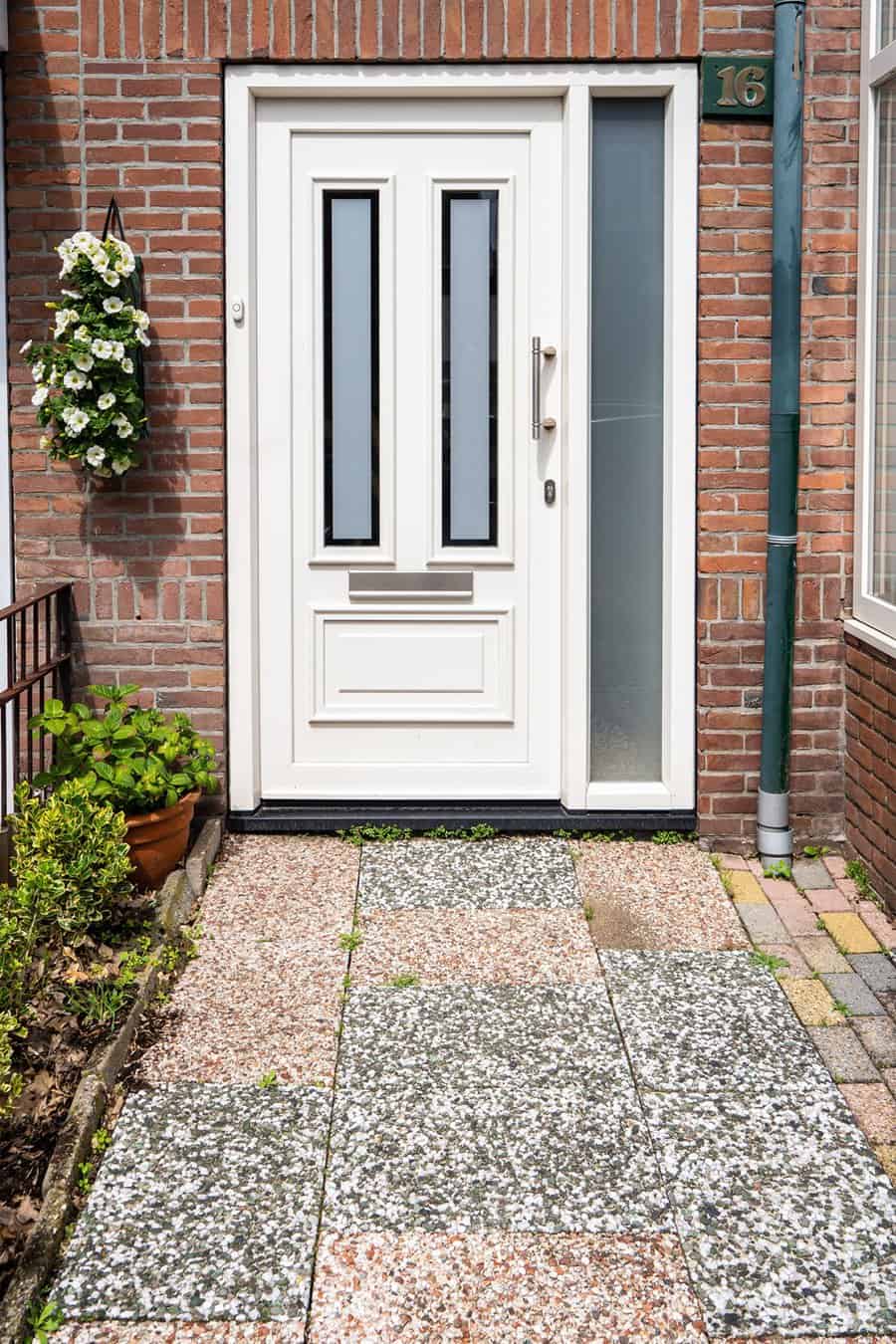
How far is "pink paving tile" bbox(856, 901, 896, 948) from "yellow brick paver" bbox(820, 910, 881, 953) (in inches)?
0.8

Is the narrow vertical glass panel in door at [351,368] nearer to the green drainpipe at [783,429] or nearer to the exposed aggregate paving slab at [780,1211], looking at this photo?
the green drainpipe at [783,429]

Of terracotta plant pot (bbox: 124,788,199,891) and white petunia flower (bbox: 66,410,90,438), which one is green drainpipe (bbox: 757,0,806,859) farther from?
white petunia flower (bbox: 66,410,90,438)

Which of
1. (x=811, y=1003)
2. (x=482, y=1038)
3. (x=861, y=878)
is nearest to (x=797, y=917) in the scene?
(x=861, y=878)

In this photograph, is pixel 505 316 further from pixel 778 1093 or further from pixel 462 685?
pixel 778 1093

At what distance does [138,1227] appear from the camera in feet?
8.70

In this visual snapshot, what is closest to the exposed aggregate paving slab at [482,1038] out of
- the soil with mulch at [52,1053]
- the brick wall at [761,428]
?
the soil with mulch at [52,1053]

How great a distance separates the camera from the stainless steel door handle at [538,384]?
189 inches

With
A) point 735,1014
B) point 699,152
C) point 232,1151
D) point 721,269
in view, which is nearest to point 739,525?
point 721,269

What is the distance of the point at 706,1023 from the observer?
11.5 feet

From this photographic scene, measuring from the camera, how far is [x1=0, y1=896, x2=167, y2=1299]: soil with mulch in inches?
108

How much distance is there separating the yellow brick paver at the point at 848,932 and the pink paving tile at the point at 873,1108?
82 centimetres

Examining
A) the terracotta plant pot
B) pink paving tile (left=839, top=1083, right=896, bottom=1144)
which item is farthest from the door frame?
pink paving tile (left=839, top=1083, right=896, bottom=1144)

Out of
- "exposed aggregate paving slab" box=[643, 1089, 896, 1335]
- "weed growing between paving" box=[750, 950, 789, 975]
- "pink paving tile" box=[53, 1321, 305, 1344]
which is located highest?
"weed growing between paving" box=[750, 950, 789, 975]

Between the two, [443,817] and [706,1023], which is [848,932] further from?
[443,817]
